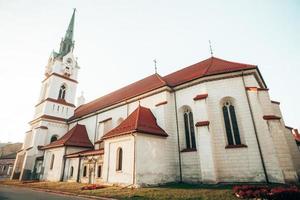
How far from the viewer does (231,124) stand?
14.5m

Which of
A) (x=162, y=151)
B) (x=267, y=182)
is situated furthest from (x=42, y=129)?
(x=267, y=182)

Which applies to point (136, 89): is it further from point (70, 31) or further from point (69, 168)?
point (70, 31)

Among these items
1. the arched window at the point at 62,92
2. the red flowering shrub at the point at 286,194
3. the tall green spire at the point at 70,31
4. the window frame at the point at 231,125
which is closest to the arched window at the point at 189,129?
the window frame at the point at 231,125

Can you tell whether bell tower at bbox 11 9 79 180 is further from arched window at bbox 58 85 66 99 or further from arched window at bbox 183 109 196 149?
arched window at bbox 183 109 196 149

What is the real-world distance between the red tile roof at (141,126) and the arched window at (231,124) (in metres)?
5.01

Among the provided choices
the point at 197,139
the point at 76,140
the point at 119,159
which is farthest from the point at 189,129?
the point at 76,140

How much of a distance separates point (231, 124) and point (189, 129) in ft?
11.5

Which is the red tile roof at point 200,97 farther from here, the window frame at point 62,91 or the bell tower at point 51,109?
the window frame at point 62,91

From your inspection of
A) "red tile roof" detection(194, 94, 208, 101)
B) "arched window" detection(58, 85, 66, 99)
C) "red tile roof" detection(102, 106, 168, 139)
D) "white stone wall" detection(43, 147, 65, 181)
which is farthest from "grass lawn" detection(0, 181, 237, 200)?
"arched window" detection(58, 85, 66, 99)

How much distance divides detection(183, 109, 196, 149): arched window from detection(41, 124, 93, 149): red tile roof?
12.9 metres

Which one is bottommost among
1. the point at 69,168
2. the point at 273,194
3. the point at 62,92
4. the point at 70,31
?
the point at 273,194

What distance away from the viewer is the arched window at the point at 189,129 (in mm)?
16030

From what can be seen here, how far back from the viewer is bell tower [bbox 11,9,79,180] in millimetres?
25703

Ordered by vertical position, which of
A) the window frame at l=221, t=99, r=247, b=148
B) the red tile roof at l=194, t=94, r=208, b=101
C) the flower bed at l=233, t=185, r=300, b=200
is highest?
the red tile roof at l=194, t=94, r=208, b=101
